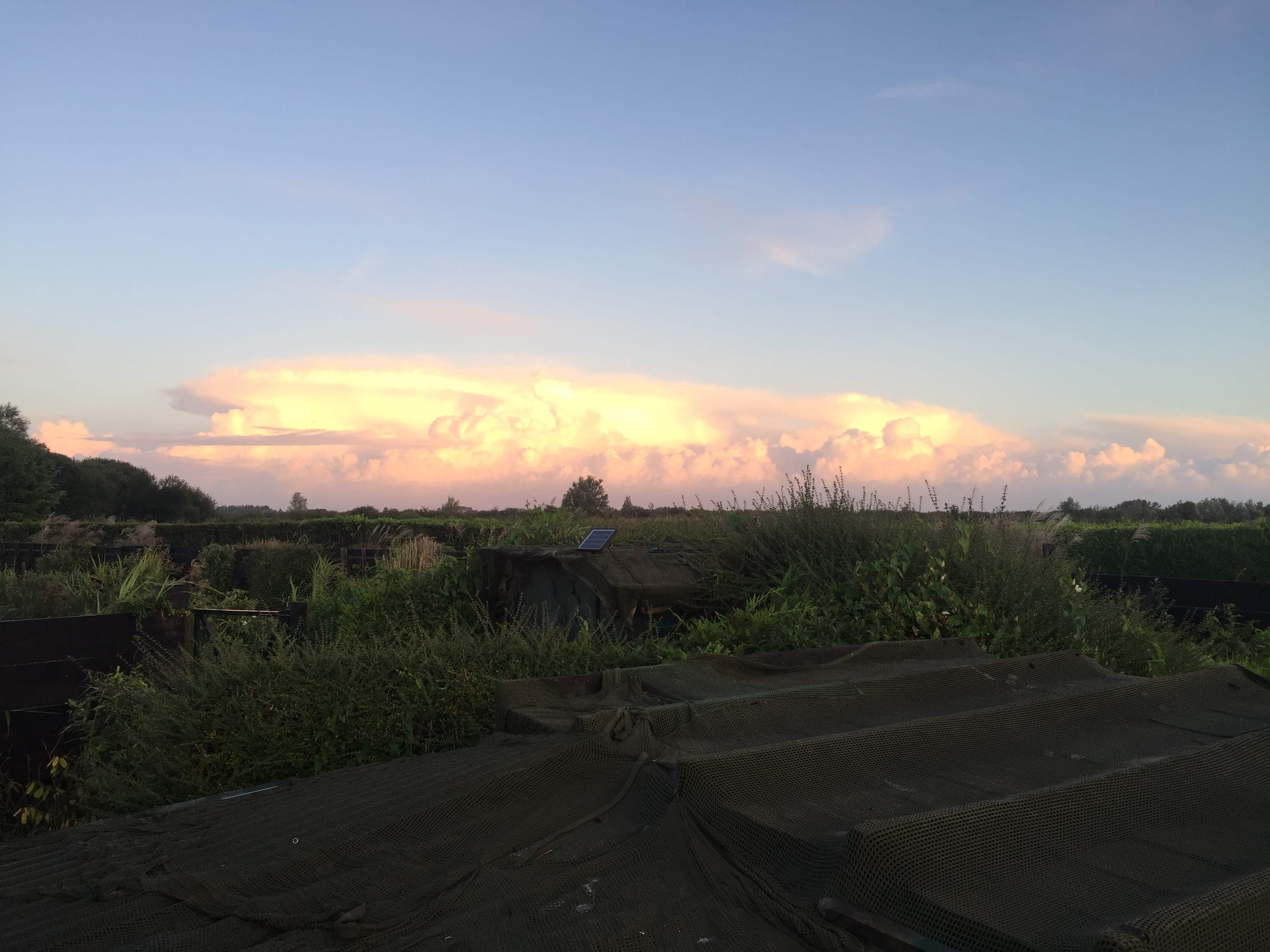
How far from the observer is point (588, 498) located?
54.0 ft

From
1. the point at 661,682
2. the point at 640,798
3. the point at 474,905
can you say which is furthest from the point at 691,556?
the point at 474,905

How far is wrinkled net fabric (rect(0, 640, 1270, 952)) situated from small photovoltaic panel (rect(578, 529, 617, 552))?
399 centimetres

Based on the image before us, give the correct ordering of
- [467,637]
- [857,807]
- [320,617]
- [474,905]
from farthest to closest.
→ [320,617] → [467,637] → [857,807] → [474,905]

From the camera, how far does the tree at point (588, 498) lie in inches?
590

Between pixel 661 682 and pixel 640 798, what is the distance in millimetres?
1545

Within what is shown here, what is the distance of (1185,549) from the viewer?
19.1 m

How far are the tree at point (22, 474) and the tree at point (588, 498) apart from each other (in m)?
32.1

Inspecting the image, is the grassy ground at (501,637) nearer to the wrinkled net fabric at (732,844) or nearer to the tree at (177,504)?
the wrinkled net fabric at (732,844)

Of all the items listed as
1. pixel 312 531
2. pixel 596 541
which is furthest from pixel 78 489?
pixel 596 541

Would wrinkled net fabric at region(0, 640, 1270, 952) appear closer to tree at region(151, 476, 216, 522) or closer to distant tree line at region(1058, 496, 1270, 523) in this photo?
distant tree line at region(1058, 496, 1270, 523)

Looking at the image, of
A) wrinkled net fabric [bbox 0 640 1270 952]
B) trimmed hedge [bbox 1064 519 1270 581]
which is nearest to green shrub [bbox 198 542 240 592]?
wrinkled net fabric [bbox 0 640 1270 952]

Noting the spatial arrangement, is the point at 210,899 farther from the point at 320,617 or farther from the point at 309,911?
the point at 320,617

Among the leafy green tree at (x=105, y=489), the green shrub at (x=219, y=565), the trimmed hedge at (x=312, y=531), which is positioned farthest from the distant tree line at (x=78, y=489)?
the green shrub at (x=219, y=565)

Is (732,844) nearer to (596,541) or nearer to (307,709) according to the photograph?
(307,709)
